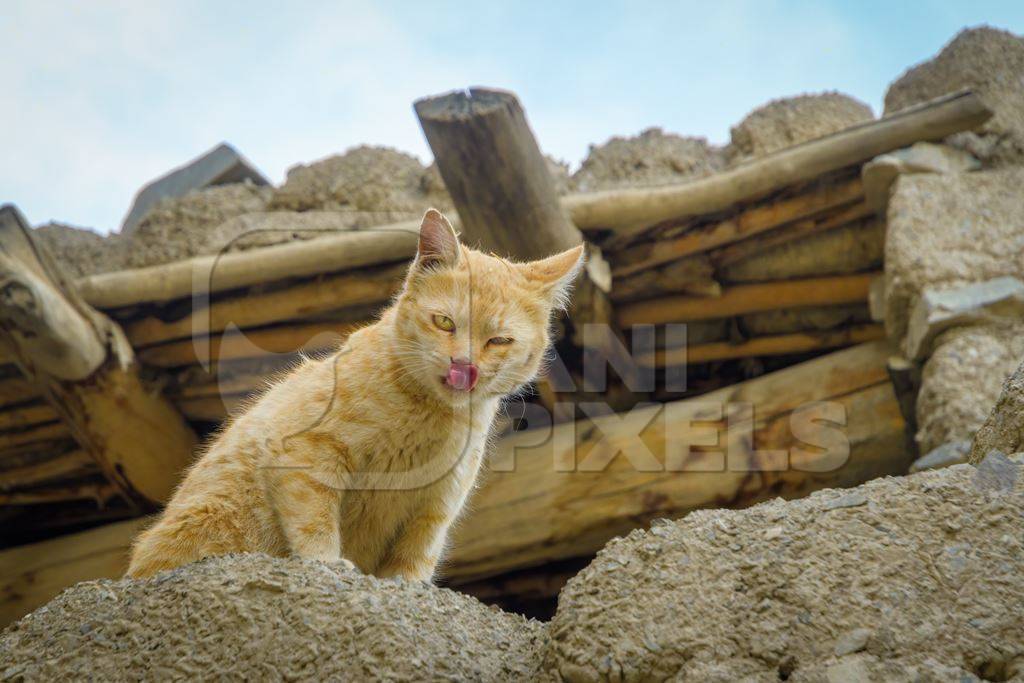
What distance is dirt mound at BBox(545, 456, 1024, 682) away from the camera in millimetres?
1699

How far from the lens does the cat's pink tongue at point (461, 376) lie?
2.86 metres

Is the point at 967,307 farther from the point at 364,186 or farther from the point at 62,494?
the point at 62,494

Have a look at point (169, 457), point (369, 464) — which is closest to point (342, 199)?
point (169, 457)

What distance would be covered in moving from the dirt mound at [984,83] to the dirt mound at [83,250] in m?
4.94

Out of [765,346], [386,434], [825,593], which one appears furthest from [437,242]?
[765,346]

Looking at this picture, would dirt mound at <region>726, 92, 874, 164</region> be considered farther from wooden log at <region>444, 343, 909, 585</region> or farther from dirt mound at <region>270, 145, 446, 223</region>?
dirt mound at <region>270, 145, 446, 223</region>

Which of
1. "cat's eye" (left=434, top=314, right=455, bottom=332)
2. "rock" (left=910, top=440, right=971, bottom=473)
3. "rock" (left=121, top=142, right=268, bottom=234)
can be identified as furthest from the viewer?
"rock" (left=121, top=142, right=268, bottom=234)

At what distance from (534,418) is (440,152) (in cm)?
177

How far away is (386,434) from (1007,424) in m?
1.77

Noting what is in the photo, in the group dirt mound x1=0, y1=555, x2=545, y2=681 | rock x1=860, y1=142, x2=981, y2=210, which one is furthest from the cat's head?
rock x1=860, y1=142, x2=981, y2=210

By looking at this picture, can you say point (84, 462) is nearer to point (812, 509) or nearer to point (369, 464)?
point (369, 464)

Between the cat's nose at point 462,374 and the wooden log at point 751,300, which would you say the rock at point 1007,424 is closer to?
the cat's nose at point 462,374

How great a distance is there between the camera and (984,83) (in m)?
4.81

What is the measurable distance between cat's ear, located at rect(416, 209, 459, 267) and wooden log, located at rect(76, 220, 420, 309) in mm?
1546
